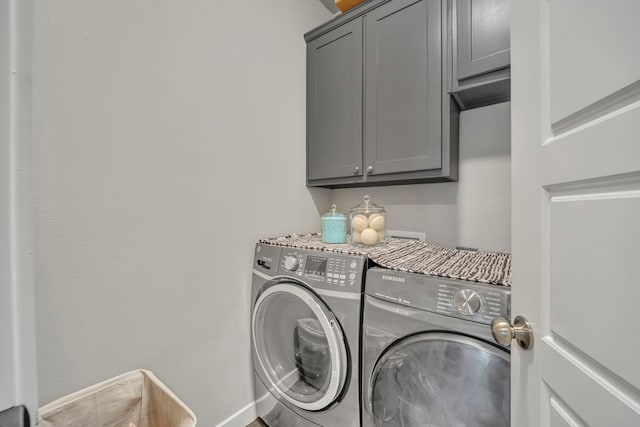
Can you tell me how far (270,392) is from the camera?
1.38 metres

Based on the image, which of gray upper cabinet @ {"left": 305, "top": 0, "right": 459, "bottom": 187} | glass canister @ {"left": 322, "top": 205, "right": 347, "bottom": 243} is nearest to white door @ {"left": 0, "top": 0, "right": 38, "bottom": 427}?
glass canister @ {"left": 322, "top": 205, "right": 347, "bottom": 243}

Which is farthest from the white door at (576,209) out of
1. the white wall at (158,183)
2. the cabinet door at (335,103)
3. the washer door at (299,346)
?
the white wall at (158,183)

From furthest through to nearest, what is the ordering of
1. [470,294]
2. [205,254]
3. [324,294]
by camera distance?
[205,254] < [324,294] < [470,294]

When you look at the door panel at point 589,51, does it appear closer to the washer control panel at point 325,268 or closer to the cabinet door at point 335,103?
Result: the washer control panel at point 325,268

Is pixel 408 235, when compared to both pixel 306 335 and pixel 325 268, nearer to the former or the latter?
pixel 325 268

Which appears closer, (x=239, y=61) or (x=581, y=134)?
(x=581, y=134)

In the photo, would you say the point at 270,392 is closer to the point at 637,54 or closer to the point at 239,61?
the point at 637,54

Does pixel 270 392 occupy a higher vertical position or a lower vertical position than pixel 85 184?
lower

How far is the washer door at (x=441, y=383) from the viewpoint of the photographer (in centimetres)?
75

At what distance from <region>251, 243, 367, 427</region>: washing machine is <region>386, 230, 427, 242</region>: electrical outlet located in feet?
2.54

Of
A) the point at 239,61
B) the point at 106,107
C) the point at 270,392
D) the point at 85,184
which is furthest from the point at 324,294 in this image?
the point at 239,61

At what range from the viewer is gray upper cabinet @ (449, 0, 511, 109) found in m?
1.13

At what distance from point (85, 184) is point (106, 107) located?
0.31 m

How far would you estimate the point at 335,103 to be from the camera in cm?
167
